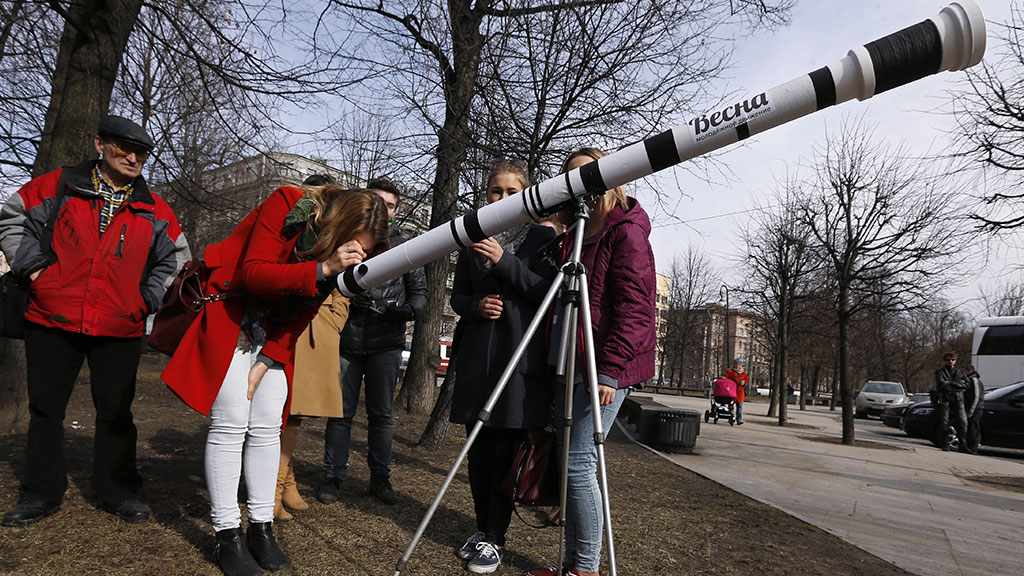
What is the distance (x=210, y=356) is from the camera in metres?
2.73

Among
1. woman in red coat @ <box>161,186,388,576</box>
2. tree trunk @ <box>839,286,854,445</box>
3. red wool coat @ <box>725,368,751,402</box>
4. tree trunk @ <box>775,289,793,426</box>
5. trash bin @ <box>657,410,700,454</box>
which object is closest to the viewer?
woman in red coat @ <box>161,186,388,576</box>

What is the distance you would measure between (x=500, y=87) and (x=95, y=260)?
521 cm

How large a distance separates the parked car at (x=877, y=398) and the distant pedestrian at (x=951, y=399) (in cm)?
1142

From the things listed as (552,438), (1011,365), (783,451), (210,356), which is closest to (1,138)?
(210,356)

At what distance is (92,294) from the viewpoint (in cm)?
332

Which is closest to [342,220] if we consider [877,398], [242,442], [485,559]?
[242,442]

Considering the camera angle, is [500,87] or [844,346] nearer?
[500,87]

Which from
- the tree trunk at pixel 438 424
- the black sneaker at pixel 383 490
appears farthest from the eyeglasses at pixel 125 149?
the tree trunk at pixel 438 424

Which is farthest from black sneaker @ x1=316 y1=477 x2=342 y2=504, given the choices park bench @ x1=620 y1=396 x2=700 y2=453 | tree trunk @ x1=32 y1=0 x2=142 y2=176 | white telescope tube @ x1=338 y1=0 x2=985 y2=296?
park bench @ x1=620 y1=396 x2=700 y2=453

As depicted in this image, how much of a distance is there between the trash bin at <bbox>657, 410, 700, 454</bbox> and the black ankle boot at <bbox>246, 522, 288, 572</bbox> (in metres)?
7.17

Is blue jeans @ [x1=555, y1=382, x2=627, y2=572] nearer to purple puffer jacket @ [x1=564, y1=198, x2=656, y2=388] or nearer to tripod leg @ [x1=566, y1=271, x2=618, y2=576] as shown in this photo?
purple puffer jacket @ [x1=564, y1=198, x2=656, y2=388]

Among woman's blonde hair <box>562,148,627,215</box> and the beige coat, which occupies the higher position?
woman's blonde hair <box>562,148,627,215</box>

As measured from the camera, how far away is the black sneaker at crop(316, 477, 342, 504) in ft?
13.5

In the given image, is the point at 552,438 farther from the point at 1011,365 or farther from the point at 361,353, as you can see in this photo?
the point at 1011,365
